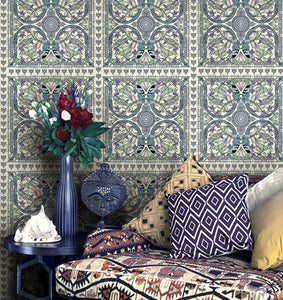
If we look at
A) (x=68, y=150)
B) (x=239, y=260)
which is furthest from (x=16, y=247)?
(x=239, y=260)

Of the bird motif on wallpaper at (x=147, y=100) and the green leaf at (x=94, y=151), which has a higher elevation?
the bird motif on wallpaper at (x=147, y=100)

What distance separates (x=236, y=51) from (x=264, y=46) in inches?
7.6

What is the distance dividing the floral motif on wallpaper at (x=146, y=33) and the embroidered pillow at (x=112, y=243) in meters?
1.28

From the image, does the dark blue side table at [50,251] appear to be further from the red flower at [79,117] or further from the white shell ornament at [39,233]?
the red flower at [79,117]

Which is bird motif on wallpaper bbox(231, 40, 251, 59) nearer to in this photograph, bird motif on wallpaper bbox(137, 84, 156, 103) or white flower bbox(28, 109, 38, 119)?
bird motif on wallpaper bbox(137, 84, 156, 103)

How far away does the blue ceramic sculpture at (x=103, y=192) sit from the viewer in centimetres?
335

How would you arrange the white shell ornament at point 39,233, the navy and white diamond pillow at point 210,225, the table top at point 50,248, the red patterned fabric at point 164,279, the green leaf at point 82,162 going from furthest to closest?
the green leaf at point 82,162 → the white shell ornament at point 39,233 → the table top at point 50,248 → the navy and white diamond pillow at point 210,225 → the red patterned fabric at point 164,279

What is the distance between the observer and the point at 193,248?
2.82 meters

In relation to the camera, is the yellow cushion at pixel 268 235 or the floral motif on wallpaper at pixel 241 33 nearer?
the yellow cushion at pixel 268 235

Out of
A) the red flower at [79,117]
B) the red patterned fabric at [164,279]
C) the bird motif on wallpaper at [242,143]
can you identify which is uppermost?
the red flower at [79,117]

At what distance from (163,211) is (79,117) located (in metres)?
0.79

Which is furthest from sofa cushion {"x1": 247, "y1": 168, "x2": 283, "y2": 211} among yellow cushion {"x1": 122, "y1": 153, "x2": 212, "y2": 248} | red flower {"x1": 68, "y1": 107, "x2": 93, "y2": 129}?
red flower {"x1": 68, "y1": 107, "x2": 93, "y2": 129}

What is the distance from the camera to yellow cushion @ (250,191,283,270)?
8.54ft

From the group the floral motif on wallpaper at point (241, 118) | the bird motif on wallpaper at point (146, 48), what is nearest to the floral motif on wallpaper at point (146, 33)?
the bird motif on wallpaper at point (146, 48)
